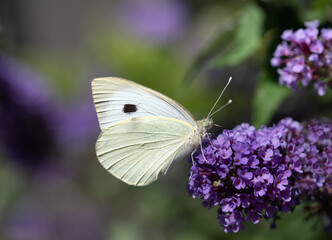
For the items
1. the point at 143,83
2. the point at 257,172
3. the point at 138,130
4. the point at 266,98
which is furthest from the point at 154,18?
the point at 257,172

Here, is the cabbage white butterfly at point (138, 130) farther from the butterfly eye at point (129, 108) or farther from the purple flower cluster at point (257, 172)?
the purple flower cluster at point (257, 172)

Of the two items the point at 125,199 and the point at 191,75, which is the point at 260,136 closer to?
the point at 191,75

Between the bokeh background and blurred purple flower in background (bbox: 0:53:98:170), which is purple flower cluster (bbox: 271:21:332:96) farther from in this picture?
blurred purple flower in background (bbox: 0:53:98:170)

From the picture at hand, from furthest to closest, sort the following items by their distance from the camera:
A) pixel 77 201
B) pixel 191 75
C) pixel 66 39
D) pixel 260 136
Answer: pixel 66 39
pixel 77 201
pixel 191 75
pixel 260 136

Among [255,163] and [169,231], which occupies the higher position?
[255,163]

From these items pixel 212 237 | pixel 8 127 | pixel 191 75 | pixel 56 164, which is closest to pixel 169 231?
pixel 212 237

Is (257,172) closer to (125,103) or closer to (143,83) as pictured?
(125,103)
